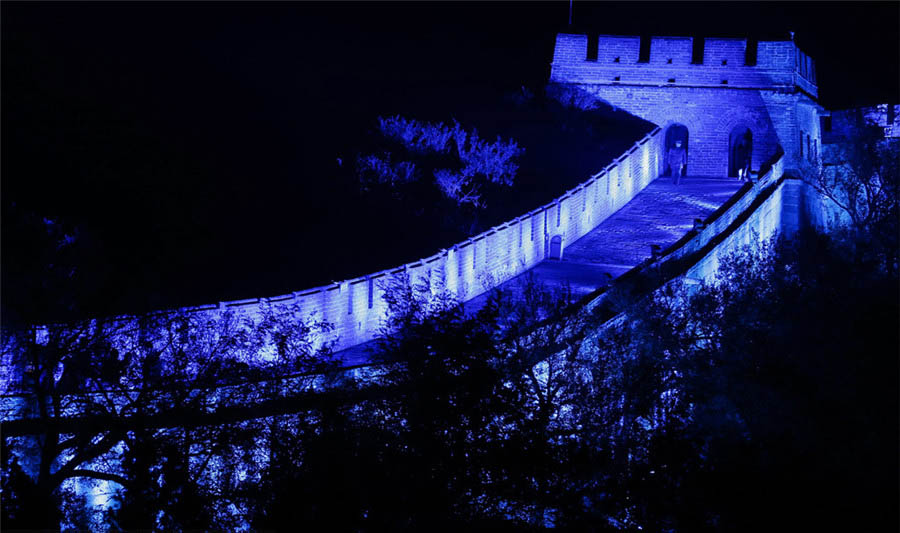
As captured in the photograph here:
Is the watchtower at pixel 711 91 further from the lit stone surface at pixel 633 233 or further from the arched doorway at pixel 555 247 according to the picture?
the arched doorway at pixel 555 247

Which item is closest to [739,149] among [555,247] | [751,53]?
[751,53]

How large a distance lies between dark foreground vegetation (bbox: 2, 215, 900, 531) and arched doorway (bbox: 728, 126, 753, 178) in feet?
47.7

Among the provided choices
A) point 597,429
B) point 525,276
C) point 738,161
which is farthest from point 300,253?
point 738,161

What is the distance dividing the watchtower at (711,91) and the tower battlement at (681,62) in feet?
0.09

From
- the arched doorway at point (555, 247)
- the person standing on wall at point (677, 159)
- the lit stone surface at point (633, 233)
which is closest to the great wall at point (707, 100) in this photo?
the person standing on wall at point (677, 159)

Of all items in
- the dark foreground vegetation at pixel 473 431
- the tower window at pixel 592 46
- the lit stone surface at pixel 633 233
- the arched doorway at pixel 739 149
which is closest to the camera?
the dark foreground vegetation at pixel 473 431

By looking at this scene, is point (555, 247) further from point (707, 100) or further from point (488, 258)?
point (707, 100)

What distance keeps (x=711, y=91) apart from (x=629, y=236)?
27.9 feet

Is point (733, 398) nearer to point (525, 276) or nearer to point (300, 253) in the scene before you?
point (525, 276)

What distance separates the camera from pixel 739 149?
33031 millimetres

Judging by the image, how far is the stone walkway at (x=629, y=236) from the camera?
2141 centimetres

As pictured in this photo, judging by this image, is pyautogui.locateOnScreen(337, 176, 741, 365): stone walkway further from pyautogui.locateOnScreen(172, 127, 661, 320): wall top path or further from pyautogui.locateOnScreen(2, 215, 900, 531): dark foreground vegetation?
pyautogui.locateOnScreen(2, 215, 900, 531): dark foreground vegetation

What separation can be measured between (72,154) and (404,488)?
13.7 metres

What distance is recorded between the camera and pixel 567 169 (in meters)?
29.6
